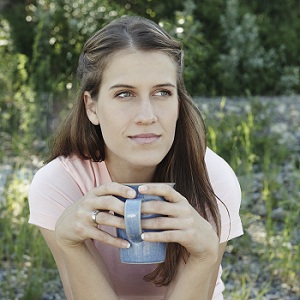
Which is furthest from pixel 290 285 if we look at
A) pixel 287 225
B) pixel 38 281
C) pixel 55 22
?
pixel 55 22

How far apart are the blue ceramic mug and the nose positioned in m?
0.29

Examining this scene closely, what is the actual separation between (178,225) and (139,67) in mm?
520

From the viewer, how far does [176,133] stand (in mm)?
2641

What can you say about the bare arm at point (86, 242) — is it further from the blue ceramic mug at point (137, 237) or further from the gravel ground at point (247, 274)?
the gravel ground at point (247, 274)

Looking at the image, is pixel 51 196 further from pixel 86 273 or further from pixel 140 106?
pixel 140 106

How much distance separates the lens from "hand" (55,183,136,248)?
6.84 feet

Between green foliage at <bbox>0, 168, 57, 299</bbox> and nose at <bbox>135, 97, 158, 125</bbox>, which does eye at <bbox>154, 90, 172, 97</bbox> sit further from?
green foliage at <bbox>0, 168, 57, 299</bbox>

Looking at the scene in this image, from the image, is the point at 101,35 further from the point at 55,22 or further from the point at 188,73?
the point at 55,22

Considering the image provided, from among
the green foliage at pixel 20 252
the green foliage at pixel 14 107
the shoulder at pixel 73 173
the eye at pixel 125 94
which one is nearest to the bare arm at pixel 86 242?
the shoulder at pixel 73 173

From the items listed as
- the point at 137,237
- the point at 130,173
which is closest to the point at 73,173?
the point at 130,173

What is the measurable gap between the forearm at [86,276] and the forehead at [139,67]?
1.78 feet

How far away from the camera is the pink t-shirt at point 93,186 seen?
260 centimetres

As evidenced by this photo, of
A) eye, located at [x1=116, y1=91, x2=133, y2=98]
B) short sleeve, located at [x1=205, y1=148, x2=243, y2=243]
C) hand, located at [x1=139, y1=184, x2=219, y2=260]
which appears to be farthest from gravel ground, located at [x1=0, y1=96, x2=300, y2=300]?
eye, located at [x1=116, y1=91, x2=133, y2=98]

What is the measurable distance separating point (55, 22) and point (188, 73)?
1800 millimetres
